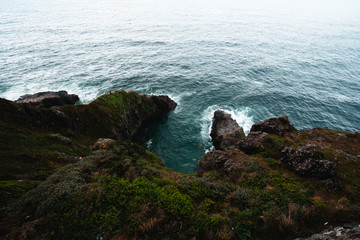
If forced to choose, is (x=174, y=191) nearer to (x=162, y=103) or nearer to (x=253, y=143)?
(x=253, y=143)

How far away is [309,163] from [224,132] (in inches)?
747

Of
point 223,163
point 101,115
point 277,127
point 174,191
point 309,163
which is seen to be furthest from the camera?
point 101,115

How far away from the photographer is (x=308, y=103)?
4441 centimetres

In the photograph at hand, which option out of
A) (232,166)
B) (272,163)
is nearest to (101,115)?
(232,166)

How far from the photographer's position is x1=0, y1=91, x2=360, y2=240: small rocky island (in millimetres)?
7703

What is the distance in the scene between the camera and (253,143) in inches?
712

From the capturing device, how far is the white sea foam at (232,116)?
35.3m

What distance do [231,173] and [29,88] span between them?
5746 centimetres

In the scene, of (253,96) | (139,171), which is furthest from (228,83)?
(139,171)

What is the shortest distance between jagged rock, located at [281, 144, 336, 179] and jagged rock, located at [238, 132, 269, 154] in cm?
303

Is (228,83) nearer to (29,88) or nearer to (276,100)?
(276,100)

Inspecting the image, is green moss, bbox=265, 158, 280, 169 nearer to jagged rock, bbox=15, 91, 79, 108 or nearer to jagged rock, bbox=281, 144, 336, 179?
jagged rock, bbox=281, 144, 336, 179

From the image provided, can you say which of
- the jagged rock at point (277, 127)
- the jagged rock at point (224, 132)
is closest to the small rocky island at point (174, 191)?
the jagged rock at point (277, 127)

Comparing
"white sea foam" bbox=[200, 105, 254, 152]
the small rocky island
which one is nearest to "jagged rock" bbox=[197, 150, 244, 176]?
the small rocky island
